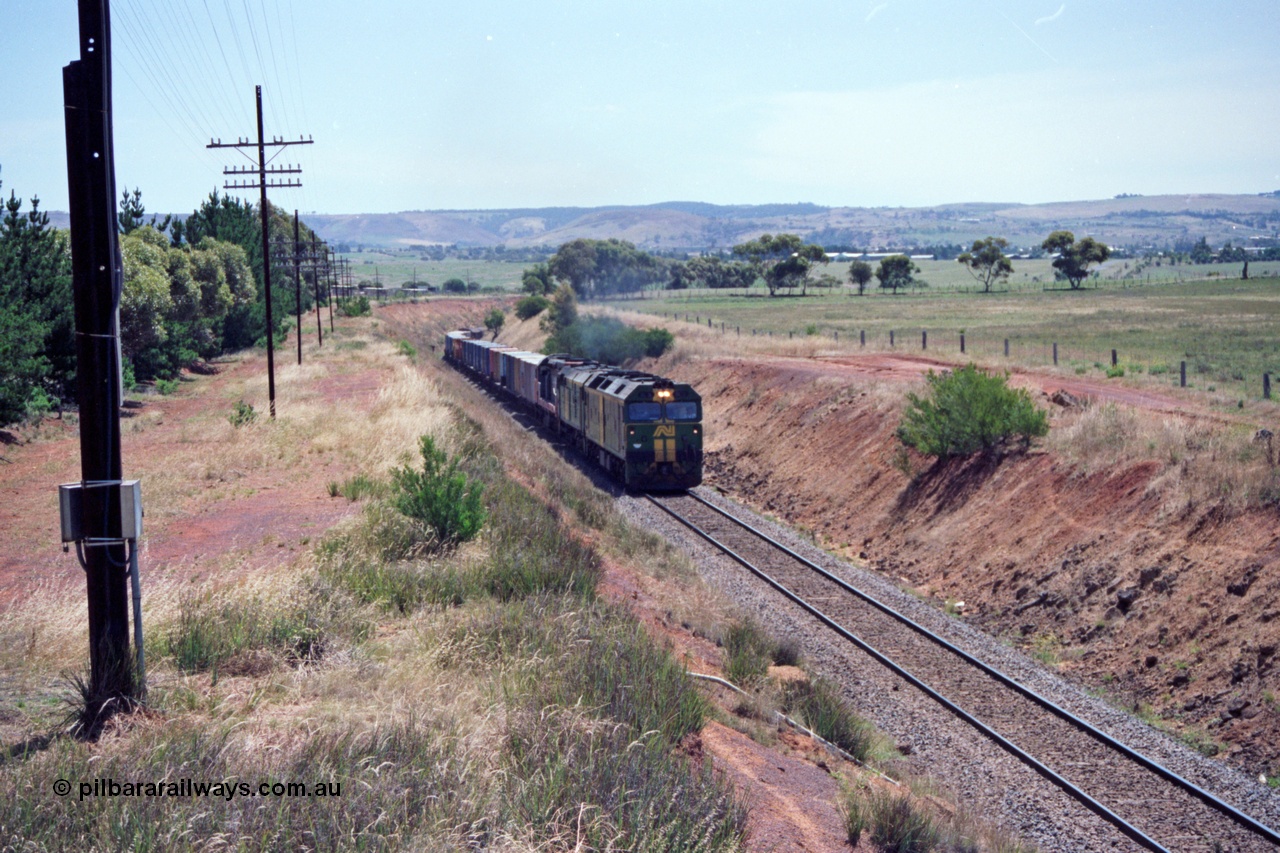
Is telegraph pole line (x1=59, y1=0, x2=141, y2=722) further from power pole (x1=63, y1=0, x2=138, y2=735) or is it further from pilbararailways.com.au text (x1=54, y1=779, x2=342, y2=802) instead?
pilbararailways.com.au text (x1=54, y1=779, x2=342, y2=802)

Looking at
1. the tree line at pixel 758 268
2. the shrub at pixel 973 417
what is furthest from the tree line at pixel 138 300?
the tree line at pixel 758 268

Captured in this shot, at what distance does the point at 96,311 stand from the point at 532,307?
9112 cm

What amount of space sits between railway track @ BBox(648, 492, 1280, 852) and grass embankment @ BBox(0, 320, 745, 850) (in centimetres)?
518

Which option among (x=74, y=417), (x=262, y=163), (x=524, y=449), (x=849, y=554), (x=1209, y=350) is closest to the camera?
(x=849, y=554)

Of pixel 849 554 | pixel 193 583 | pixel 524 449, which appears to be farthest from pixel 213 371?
pixel 193 583

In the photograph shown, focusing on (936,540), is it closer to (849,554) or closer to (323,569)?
(849,554)

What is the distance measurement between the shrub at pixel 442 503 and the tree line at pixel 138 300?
7399 millimetres

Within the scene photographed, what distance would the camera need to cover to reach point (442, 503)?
14375 mm

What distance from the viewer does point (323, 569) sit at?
12055mm

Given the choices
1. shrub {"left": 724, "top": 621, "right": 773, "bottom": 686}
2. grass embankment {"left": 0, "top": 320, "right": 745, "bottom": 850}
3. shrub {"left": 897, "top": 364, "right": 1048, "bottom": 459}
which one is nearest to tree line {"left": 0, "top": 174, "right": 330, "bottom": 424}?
grass embankment {"left": 0, "top": 320, "right": 745, "bottom": 850}

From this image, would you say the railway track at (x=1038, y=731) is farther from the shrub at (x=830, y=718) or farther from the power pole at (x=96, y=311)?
the power pole at (x=96, y=311)

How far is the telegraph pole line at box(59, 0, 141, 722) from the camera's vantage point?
23.9ft

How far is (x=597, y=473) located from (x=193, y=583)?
2046 cm

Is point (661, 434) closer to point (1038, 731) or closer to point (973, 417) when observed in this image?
point (973, 417)
